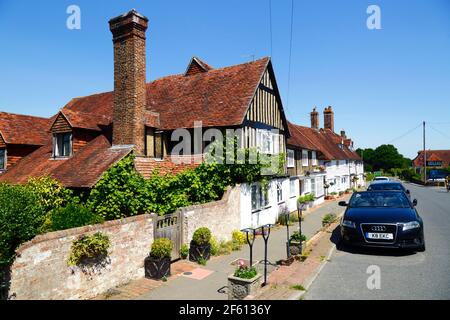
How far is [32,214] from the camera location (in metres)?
5.82

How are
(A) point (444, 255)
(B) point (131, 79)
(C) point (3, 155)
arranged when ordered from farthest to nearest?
(C) point (3, 155)
(B) point (131, 79)
(A) point (444, 255)

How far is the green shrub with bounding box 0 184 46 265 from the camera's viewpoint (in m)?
4.84

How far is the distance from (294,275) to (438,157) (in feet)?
279

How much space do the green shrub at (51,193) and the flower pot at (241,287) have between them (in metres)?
6.77

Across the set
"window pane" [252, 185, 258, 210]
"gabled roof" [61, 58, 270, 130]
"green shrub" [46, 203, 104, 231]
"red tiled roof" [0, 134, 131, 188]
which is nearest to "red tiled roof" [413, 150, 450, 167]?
"gabled roof" [61, 58, 270, 130]

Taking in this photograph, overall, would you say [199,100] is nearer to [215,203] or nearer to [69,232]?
[215,203]

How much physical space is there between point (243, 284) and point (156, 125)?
9.70 m

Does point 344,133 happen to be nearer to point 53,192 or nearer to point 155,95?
point 155,95

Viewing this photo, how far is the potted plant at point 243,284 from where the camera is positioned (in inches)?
230

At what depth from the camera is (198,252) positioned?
8.91 meters

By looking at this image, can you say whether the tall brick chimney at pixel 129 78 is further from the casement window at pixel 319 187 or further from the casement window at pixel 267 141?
the casement window at pixel 319 187

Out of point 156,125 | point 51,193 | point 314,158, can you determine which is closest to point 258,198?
point 156,125

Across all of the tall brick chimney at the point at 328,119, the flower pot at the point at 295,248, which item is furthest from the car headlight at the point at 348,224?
the tall brick chimney at the point at 328,119
